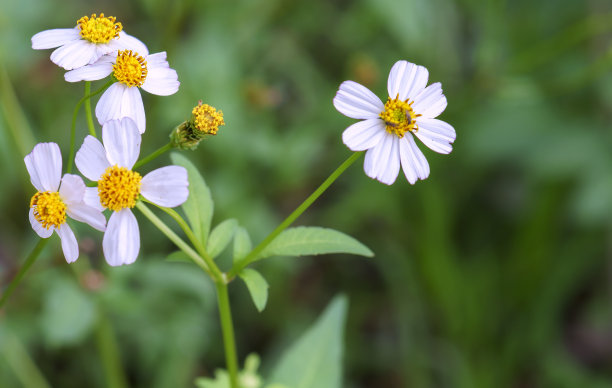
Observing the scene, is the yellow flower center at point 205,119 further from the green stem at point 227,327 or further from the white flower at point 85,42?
the green stem at point 227,327

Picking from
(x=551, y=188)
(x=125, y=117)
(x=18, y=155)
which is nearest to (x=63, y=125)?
(x=18, y=155)

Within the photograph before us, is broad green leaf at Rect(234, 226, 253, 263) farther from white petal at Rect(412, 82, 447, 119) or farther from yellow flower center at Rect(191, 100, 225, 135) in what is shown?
white petal at Rect(412, 82, 447, 119)

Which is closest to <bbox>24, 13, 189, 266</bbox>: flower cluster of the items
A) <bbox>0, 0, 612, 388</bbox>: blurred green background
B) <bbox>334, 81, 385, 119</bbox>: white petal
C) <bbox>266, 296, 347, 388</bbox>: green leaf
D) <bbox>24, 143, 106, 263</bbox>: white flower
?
<bbox>24, 143, 106, 263</bbox>: white flower

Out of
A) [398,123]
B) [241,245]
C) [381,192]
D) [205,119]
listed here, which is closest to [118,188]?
[205,119]

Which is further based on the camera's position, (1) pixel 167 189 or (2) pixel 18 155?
(2) pixel 18 155

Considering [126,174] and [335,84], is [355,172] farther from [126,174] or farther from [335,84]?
[126,174]

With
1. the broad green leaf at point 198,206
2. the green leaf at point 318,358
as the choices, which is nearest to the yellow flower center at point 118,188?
the broad green leaf at point 198,206
